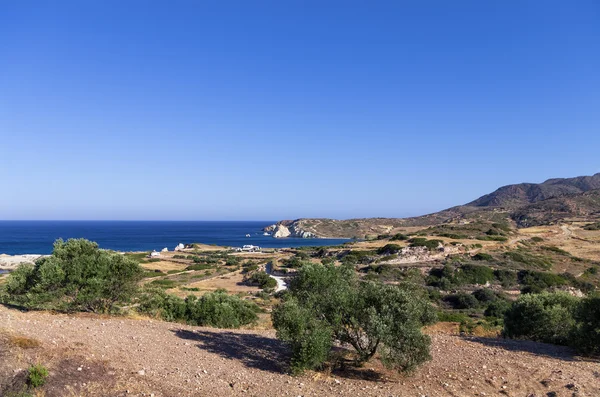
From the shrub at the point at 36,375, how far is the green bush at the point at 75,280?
24.4ft

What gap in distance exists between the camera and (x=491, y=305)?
105ft

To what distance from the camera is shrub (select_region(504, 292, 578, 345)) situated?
16188 mm

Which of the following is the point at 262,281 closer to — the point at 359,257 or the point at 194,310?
the point at 359,257

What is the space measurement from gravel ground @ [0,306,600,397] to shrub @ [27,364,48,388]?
20cm

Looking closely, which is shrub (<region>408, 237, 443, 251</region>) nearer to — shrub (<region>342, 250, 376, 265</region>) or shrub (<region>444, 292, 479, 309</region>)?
shrub (<region>342, 250, 376, 265</region>)

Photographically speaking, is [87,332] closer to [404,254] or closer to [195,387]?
[195,387]

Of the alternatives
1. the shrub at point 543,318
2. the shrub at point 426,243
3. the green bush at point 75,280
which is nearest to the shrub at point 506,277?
the shrub at point 426,243

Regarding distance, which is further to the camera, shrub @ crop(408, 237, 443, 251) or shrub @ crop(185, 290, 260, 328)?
shrub @ crop(408, 237, 443, 251)

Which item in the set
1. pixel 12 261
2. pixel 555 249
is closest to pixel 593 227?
pixel 555 249

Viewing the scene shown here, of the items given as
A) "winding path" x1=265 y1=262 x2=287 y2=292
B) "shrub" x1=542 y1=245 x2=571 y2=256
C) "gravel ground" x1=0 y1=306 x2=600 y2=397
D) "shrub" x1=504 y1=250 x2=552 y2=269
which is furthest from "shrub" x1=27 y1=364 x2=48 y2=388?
"shrub" x1=542 y1=245 x2=571 y2=256

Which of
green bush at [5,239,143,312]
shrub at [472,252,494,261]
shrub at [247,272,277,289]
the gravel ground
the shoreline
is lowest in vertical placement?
the shoreline

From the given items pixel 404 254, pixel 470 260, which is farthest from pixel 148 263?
pixel 470 260

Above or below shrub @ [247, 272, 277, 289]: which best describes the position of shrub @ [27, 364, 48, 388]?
above

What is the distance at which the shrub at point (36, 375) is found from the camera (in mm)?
9008
